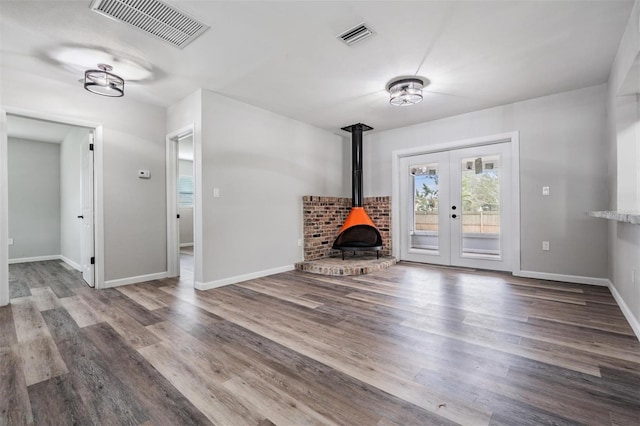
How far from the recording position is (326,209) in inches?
211

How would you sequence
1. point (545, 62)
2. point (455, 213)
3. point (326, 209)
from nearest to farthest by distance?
point (545, 62)
point (455, 213)
point (326, 209)

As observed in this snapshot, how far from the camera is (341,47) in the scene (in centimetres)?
271

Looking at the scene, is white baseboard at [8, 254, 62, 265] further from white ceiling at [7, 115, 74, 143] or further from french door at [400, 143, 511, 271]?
french door at [400, 143, 511, 271]

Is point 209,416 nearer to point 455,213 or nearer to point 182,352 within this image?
point 182,352

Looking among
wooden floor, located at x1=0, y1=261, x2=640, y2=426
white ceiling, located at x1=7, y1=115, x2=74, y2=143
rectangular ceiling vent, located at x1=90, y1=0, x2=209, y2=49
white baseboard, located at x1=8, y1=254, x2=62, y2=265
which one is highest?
rectangular ceiling vent, located at x1=90, y1=0, x2=209, y2=49

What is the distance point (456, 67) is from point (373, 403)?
Answer: 324 cm

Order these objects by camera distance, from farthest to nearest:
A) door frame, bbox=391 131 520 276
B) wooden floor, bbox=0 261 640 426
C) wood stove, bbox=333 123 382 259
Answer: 1. wood stove, bbox=333 123 382 259
2. door frame, bbox=391 131 520 276
3. wooden floor, bbox=0 261 640 426

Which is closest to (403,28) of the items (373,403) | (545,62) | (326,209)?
(545,62)

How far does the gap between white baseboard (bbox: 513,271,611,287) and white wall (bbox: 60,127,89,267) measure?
22.5 ft

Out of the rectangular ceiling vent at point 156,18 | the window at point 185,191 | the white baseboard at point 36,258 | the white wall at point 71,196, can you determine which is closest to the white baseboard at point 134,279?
the white wall at point 71,196

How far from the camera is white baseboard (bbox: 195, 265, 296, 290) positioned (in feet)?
11.8

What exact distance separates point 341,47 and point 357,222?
300 centimetres

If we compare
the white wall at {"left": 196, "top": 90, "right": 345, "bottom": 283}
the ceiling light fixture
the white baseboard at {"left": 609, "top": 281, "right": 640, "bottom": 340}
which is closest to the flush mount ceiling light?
the white wall at {"left": 196, "top": 90, "right": 345, "bottom": 283}

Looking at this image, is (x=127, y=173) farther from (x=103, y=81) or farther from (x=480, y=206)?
(x=480, y=206)
